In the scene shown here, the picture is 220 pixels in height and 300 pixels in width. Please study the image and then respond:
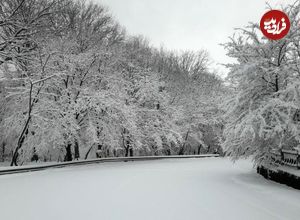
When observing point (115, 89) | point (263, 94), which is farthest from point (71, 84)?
point (263, 94)

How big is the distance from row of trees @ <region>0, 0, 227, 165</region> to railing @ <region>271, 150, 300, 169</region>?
452 cm

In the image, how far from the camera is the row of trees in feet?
80.7

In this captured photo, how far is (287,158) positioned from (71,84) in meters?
21.9

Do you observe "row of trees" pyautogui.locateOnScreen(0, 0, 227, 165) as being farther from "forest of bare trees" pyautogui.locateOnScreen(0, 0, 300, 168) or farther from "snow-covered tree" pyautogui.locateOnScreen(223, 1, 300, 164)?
"snow-covered tree" pyautogui.locateOnScreen(223, 1, 300, 164)

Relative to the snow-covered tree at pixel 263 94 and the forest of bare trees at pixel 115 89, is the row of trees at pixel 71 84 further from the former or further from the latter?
the snow-covered tree at pixel 263 94

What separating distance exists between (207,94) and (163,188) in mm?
43112

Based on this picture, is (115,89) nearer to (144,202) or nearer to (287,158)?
(287,158)

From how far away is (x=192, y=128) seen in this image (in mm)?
52000

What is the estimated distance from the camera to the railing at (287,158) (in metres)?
15.6

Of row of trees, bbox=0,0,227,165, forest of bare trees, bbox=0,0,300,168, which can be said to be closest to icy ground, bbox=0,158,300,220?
forest of bare trees, bbox=0,0,300,168

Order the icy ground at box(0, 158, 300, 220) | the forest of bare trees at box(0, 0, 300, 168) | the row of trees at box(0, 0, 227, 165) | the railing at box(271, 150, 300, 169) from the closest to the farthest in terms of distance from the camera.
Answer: the icy ground at box(0, 158, 300, 220), the railing at box(271, 150, 300, 169), the forest of bare trees at box(0, 0, 300, 168), the row of trees at box(0, 0, 227, 165)

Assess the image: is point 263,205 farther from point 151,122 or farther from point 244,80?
point 151,122

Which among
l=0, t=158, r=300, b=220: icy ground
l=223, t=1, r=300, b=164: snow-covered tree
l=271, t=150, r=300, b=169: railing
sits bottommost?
l=0, t=158, r=300, b=220: icy ground

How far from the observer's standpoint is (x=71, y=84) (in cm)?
3328
